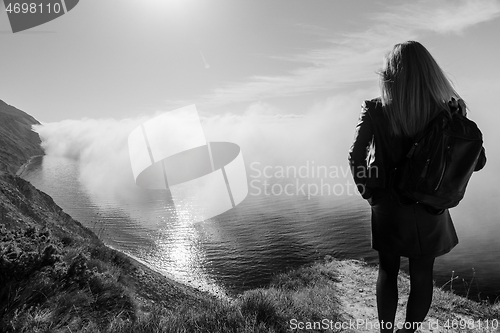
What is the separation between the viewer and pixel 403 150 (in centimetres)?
270

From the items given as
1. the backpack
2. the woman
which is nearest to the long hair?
the woman

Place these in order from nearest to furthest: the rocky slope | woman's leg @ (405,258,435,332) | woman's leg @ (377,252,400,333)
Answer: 1. woman's leg @ (405,258,435,332)
2. woman's leg @ (377,252,400,333)
3. the rocky slope

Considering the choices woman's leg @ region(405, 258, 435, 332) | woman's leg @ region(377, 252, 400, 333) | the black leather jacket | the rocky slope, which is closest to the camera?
the black leather jacket

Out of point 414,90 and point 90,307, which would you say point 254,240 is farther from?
point 414,90

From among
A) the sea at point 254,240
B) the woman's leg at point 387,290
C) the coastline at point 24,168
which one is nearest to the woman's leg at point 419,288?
the woman's leg at point 387,290

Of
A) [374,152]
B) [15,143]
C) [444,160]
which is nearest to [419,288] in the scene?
[444,160]

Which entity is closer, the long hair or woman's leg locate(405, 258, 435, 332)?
the long hair

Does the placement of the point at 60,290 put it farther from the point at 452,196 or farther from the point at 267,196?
the point at 267,196

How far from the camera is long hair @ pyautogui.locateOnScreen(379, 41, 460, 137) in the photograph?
254 centimetres

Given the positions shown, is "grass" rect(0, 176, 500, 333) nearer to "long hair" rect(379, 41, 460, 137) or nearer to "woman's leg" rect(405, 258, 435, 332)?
"woman's leg" rect(405, 258, 435, 332)

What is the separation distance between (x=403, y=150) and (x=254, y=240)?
138 feet

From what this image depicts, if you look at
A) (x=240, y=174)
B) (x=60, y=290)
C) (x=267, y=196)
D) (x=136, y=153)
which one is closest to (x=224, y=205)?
(x=267, y=196)

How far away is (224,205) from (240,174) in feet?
180

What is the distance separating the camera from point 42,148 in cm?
13338
